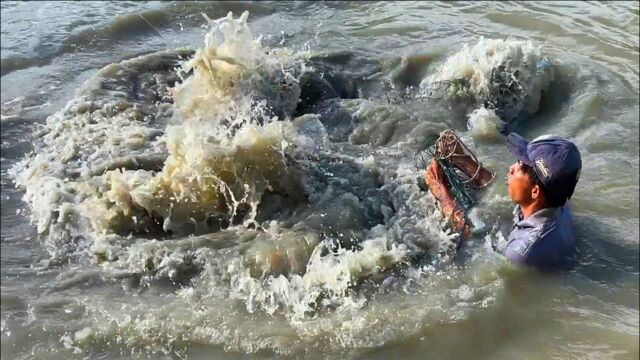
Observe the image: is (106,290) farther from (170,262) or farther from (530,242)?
(530,242)

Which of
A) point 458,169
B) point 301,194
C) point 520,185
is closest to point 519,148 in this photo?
point 520,185

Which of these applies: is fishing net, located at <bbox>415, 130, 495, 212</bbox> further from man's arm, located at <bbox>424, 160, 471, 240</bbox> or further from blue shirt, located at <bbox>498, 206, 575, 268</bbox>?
blue shirt, located at <bbox>498, 206, 575, 268</bbox>

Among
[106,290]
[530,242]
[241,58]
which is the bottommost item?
[106,290]

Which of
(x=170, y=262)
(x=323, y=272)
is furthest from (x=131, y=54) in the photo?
(x=323, y=272)

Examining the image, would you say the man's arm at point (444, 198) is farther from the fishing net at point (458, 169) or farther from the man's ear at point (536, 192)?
the man's ear at point (536, 192)

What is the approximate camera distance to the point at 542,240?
3.72 meters

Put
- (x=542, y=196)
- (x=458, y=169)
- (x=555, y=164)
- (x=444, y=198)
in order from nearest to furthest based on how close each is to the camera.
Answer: (x=555, y=164), (x=542, y=196), (x=444, y=198), (x=458, y=169)

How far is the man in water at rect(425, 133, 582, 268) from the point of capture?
361 cm

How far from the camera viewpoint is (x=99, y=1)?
8.61 meters

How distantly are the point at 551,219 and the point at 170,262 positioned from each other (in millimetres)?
2349

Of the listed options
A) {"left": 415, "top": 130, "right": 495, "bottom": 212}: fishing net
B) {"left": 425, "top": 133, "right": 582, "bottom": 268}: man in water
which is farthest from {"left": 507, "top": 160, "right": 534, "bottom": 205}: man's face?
{"left": 415, "top": 130, "right": 495, "bottom": 212}: fishing net

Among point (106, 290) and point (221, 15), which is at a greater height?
point (221, 15)

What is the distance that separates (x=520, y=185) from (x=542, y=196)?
14 cm

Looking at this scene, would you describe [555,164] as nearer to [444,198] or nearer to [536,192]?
[536,192]
